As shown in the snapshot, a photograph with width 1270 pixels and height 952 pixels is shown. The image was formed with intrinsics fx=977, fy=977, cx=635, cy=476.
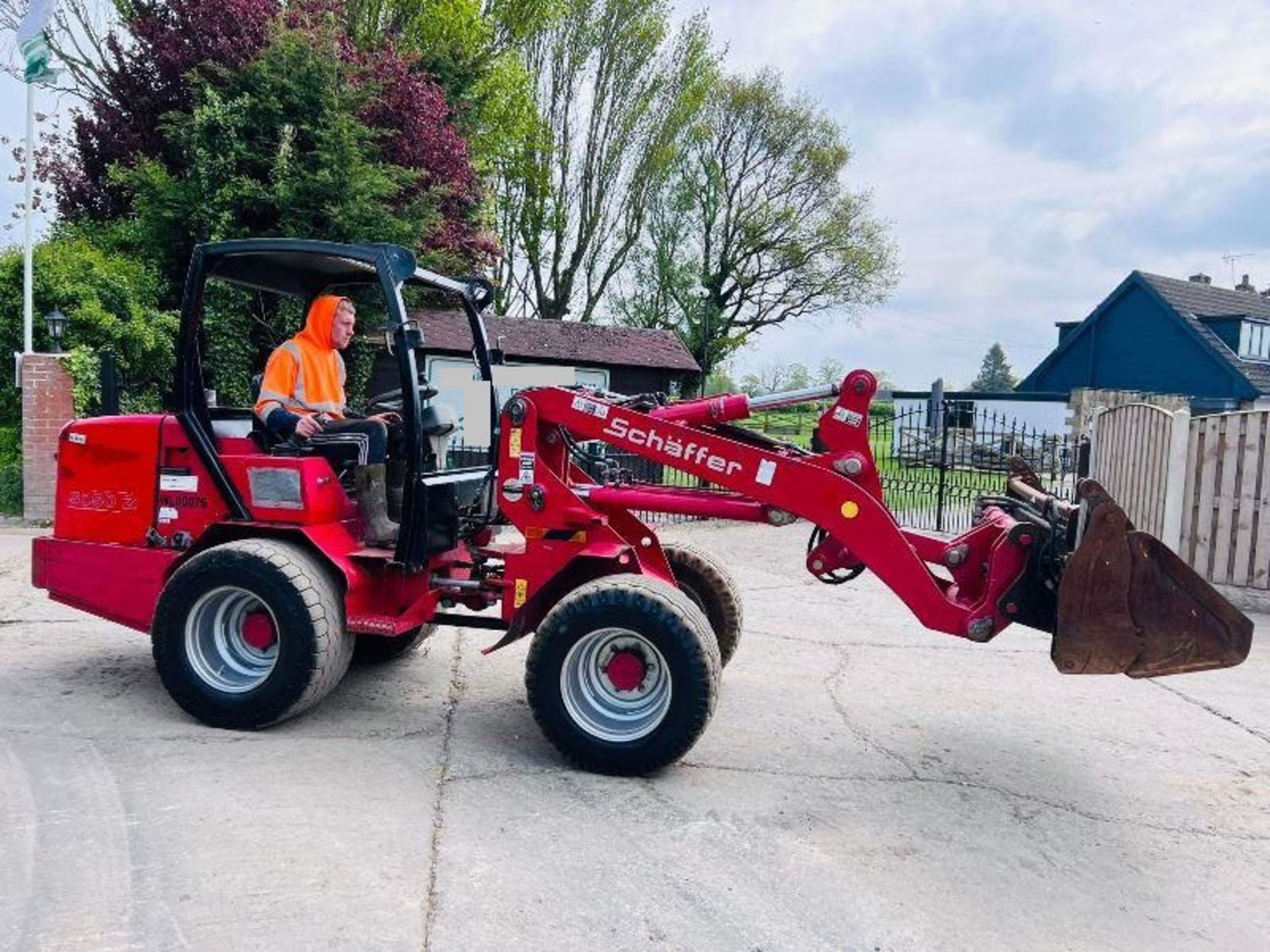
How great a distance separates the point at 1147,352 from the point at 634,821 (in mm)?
32846

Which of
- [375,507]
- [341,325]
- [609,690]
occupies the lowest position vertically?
[609,690]

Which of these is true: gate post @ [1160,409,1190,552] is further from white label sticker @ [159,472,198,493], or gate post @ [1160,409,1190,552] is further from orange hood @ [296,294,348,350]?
white label sticker @ [159,472,198,493]

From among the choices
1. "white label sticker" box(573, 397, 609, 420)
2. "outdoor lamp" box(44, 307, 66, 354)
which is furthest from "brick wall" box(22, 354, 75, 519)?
"white label sticker" box(573, 397, 609, 420)

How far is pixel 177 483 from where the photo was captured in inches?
201

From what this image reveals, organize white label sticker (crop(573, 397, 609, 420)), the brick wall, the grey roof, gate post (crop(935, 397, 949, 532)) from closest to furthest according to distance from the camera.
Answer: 1. white label sticker (crop(573, 397, 609, 420))
2. the brick wall
3. gate post (crop(935, 397, 949, 532))
4. the grey roof

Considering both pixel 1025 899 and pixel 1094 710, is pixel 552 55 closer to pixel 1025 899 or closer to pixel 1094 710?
pixel 1094 710

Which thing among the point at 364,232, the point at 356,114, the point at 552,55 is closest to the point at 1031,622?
the point at 364,232

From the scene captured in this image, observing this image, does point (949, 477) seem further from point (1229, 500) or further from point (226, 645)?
point (226, 645)

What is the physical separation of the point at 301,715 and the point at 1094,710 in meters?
4.45

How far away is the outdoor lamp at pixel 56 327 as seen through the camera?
12.4 m

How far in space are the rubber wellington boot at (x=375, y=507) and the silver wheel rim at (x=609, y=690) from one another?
131 cm

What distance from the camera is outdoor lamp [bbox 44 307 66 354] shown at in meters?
12.4

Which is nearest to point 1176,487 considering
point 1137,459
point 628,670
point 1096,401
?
point 1137,459

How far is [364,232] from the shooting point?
14.4m
